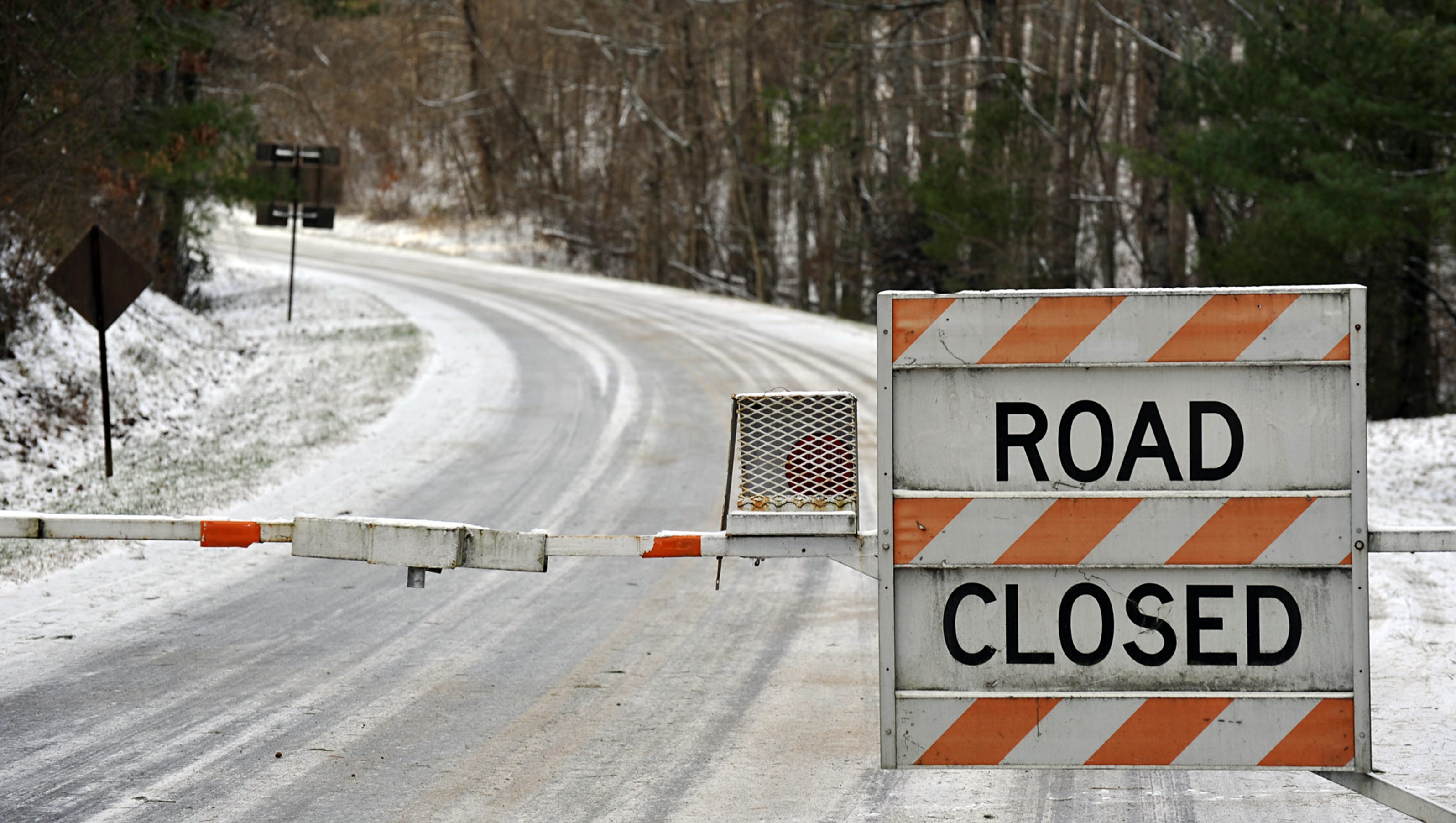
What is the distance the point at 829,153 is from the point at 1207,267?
14.5 meters

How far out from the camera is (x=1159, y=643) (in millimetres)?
3805

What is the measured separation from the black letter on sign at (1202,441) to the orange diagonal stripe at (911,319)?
0.71m

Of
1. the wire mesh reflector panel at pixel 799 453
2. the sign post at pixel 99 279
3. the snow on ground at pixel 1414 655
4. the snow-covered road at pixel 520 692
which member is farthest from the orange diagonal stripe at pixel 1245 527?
the sign post at pixel 99 279

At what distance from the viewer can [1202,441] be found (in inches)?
147

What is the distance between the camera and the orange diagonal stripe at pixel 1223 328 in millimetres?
3693

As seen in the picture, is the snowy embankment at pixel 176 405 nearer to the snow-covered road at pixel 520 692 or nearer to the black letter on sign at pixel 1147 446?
the snow-covered road at pixel 520 692

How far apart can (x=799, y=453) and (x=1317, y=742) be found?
164 cm

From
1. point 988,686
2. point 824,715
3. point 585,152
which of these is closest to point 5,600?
point 824,715

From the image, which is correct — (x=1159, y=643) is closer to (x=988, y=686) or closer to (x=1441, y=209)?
(x=988, y=686)

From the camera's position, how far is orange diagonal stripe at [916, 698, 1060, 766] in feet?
12.6

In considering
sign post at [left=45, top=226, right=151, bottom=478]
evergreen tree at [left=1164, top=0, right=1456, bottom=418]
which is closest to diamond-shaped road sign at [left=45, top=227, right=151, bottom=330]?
sign post at [left=45, top=226, right=151, bottom=478]

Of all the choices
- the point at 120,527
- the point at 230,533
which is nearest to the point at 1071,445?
the point at 230,533

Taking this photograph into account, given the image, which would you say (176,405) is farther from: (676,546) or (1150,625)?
(1150,625)

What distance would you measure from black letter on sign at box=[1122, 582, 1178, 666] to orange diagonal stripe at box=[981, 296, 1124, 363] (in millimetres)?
668
